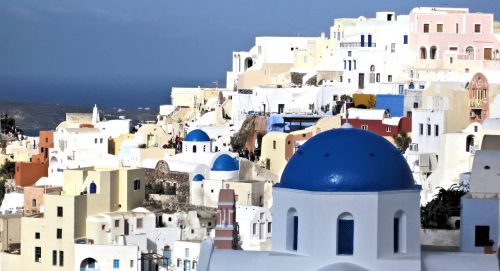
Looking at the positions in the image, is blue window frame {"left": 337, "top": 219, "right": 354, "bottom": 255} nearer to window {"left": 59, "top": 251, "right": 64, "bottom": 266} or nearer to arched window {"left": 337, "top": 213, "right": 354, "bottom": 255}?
arched window {"left": 337, "top": 213, "right": 354, "bottom": 255}

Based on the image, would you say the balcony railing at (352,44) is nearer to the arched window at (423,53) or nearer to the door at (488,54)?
the arched window at (423,53)

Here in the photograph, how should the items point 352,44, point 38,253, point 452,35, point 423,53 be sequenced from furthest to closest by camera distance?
point 352,44
point 423,53
point 452,35
point 38,253

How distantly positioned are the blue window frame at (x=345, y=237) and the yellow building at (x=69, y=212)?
1984cm

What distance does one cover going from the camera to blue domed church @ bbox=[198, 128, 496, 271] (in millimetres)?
18766

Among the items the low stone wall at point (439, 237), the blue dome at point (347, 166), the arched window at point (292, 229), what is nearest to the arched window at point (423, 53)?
the low stone wall at point (439, 237)

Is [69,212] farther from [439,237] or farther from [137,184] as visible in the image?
[439,237]

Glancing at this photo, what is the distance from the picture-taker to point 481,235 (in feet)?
78.8

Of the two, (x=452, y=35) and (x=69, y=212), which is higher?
(x=452, y=35)

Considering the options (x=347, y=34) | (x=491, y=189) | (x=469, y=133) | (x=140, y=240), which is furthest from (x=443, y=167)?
(x=347, y=34)

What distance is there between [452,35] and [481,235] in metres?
28.1

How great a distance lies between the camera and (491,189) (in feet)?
82.9

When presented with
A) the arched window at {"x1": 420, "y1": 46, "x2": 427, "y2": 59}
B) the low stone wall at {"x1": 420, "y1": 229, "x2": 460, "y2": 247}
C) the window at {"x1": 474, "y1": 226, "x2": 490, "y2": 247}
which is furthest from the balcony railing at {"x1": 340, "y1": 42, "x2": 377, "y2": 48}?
the window at {"x1": 474, "y1": 226, "x2": 490, "y2": 247}

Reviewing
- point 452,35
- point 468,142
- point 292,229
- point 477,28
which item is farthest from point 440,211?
point 477,28

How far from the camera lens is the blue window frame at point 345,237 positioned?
1886 cm
